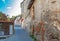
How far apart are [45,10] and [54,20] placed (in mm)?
923

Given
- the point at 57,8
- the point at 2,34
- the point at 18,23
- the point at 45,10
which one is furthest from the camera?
the point at 18,23

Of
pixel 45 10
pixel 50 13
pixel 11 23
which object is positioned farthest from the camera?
pixel 11 23

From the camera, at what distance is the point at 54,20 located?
678 centimetres

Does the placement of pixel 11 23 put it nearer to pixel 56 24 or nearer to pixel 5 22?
pixel 5 22

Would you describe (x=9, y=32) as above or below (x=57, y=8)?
below

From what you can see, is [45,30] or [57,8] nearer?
[57,8]

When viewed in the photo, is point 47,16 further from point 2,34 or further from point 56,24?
point 2,34

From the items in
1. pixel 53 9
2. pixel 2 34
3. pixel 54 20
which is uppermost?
pixel 53 9

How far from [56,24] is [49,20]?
0.49m

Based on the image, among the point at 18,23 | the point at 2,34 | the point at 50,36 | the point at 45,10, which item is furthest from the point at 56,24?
the point at 18,23

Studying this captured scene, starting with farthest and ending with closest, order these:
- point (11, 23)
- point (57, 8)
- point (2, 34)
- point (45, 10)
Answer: point (11, 23) < point (2, 34) < point (45, 10) < point (57, 8)

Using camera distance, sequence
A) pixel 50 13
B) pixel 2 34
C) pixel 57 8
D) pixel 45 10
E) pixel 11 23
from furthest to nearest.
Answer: pixel 11 23 < pixel 2 34 < pixel 45 10 < pixel 50 13 < pixel 57 8

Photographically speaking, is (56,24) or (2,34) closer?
(56,24)

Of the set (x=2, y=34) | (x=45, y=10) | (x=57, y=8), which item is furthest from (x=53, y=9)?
(x=2, y=34)
